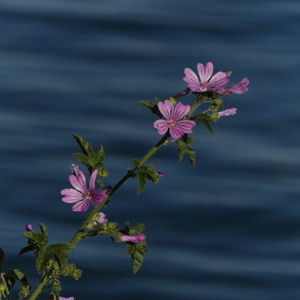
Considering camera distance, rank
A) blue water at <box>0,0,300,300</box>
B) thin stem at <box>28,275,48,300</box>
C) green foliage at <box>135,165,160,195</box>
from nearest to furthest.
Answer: green foliage at <box>135,165,160,195</box>
thin stem at <box>28,275,48,300</box>
blue water at <box>0,0,300,300</box>

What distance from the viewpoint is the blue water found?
5.44m

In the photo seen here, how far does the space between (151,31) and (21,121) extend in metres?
1.63

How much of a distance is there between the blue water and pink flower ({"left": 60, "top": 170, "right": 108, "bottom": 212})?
2563mm

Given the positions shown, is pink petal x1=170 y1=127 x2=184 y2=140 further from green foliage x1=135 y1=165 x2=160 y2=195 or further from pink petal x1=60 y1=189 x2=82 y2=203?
pink petal x1=60 y1=189 x2=82 y2=203

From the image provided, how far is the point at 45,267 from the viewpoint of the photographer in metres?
2.56

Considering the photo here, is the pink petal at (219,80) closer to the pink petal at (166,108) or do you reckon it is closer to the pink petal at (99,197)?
the pink petal at (166,108)

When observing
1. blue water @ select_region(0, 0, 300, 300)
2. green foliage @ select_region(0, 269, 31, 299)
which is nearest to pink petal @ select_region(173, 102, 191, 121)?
green foliage @ select_region(0, 269, 31, 299)

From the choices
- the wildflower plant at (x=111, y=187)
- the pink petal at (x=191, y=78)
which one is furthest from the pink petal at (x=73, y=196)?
the pink petal at (x=191, y=78)

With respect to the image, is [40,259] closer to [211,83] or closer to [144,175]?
[144,175]

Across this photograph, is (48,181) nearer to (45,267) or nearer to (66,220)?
(66,220)

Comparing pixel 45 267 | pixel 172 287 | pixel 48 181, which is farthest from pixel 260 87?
pixel 45 267

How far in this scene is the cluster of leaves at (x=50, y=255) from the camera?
8.15 ft

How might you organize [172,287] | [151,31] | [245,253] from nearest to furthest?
1. [172,287]
2. [245,253]
3. [151,31]

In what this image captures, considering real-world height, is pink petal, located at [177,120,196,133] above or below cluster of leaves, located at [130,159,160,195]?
above
